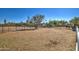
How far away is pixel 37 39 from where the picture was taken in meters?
4.50

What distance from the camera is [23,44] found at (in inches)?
177

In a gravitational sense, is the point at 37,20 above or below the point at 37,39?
above

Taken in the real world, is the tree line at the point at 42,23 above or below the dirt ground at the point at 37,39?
above

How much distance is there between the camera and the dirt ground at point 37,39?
450 cm

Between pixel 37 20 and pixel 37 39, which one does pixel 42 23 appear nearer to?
pixel 37 20

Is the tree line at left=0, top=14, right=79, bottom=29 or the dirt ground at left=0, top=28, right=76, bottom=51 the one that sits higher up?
the tree line at left=0, top=14, right=79, bottom=29

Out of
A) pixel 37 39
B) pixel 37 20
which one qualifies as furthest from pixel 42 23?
pixel 37 39

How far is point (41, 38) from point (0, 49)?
0.67 meters

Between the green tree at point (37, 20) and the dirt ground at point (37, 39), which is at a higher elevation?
the green tree at point (37, 20)

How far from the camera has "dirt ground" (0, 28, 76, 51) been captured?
4500mm

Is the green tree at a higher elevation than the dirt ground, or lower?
higher
